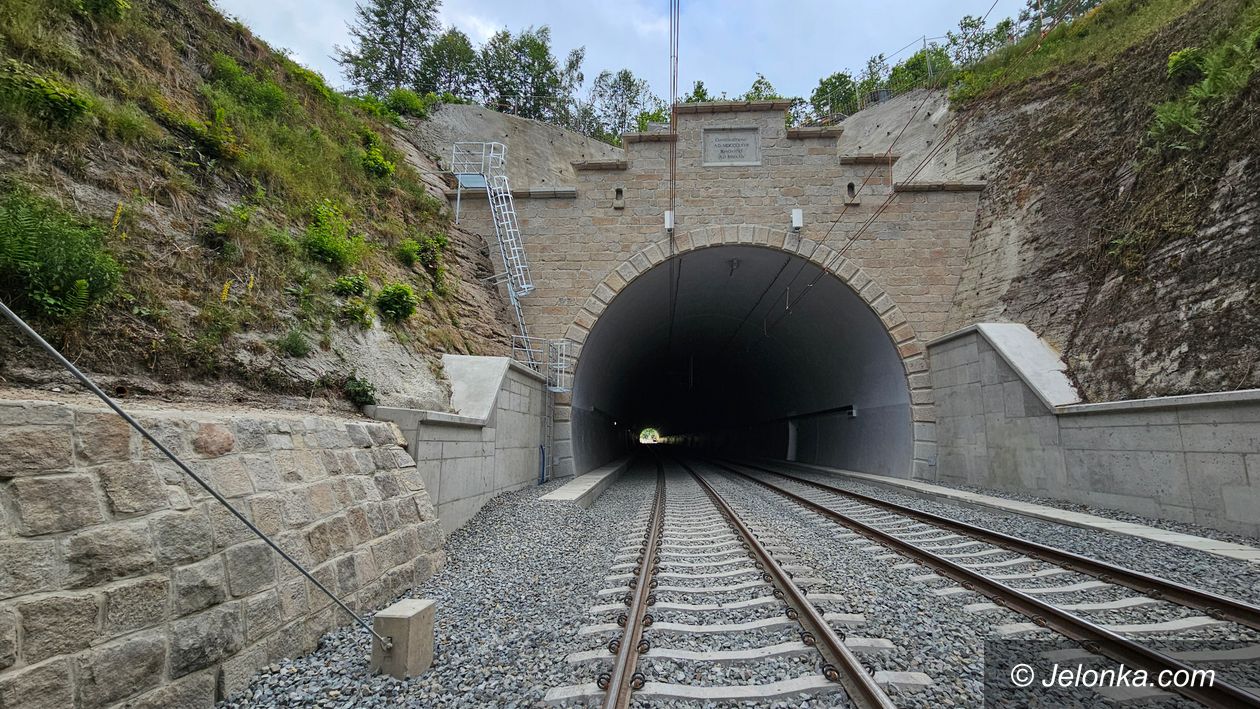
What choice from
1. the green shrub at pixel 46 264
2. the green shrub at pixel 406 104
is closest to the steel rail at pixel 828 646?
the green shrub at pixel 46 264

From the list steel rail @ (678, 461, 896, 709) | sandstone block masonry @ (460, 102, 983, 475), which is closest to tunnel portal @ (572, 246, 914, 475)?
sandstone block masonry @ (460, 102, 983, 475)

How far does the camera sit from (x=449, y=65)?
33.8 meters

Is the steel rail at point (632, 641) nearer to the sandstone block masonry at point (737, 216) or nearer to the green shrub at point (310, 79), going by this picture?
the sandstone block masonry at point (737, 216)

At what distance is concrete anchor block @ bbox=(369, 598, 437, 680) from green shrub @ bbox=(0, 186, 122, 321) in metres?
3.21

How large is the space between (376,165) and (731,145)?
859cm

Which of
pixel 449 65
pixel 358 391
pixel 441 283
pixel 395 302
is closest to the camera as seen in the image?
pixel 358 391

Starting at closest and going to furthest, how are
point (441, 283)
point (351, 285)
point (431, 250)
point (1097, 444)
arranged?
point (351, 285), point (1097, 444), point (441, 283), point (431, 250)

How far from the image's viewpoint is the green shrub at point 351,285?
7.20m

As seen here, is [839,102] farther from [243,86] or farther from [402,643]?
[402,643]

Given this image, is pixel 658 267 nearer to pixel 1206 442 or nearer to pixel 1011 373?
pixel 1011 373

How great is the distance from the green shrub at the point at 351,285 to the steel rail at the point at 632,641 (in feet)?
17.3

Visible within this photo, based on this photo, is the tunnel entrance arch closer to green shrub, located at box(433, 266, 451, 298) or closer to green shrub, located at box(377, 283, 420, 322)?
green shrub, located at box(433, 266, 451, 298)

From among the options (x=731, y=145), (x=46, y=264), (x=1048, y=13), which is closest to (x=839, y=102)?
(x=1048, y=13)

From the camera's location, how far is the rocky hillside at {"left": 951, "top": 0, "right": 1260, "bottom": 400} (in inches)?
284
